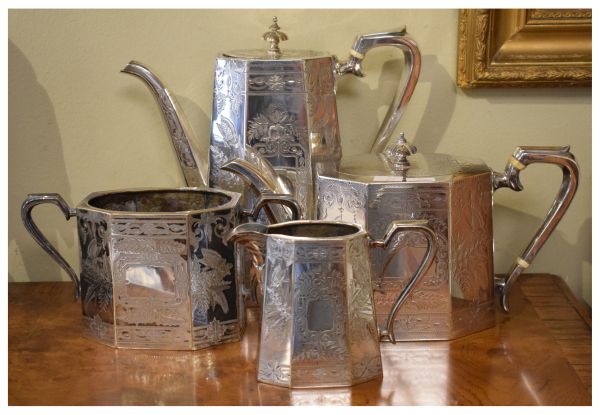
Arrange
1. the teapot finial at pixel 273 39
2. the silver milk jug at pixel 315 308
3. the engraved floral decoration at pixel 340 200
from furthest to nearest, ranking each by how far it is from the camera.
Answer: the teapot finial at pixel 273 39 → the engraved floral decoration at pixel 340 200 → the silver milk jug at pixel 315 308

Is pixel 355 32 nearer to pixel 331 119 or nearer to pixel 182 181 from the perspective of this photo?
pixel 331 119

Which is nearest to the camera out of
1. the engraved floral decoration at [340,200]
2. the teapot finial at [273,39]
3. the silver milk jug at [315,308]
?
the silver milk jug at [315,308]

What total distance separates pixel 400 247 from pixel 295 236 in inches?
5.0

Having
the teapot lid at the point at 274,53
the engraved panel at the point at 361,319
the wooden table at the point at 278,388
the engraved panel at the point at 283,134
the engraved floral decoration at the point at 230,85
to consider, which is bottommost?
the wooden table at the point at 278,388

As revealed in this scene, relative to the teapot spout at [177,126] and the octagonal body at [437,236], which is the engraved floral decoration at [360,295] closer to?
the octagonal body at [437,236]

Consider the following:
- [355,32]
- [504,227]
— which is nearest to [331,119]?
[355,32]

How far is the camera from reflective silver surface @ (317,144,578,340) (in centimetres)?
88

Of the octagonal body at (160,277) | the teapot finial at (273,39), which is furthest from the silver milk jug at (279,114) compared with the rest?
the octagonal body at (160,277)

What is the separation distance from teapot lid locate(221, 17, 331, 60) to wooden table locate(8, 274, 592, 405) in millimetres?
266

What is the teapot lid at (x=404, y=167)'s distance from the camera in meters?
0.89

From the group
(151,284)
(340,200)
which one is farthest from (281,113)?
(151,284)

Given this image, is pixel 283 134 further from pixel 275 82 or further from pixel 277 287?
pixel 277 287

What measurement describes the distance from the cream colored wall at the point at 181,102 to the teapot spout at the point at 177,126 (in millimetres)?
65

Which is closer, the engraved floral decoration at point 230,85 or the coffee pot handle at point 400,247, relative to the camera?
the coffee pot handle at point 400,247
